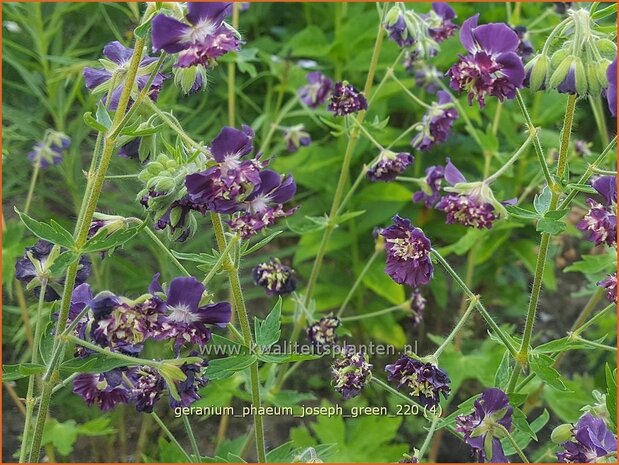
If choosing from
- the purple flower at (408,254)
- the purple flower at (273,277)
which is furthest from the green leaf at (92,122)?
the purple flower at (273,277)

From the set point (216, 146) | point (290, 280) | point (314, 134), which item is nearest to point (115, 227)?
point (216, 146)

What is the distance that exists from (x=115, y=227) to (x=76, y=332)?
205 mm

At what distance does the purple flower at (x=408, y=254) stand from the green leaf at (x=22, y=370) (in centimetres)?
54

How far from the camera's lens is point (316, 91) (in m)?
1.99

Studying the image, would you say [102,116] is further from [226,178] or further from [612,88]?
[612,88]

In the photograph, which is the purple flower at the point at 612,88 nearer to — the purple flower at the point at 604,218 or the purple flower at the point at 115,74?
the purple flower at the point at 604,218

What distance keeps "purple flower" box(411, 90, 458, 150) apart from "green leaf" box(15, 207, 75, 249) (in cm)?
98

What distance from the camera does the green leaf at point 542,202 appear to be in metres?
1.16

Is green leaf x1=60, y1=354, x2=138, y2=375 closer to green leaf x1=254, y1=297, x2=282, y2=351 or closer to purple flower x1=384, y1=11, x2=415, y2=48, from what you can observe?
green leaf x1=254, y1=297, x2=282, y2=351

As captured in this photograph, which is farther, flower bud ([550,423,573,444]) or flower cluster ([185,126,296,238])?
flower bud ([550,423,573,444])

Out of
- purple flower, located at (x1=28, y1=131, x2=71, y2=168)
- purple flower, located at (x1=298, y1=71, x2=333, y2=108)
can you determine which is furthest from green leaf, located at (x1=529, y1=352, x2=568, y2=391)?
purple flower, located at (x1=28, y1=131, x2=71, y2=168)

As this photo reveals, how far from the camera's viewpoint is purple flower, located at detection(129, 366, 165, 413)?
113 centimetres

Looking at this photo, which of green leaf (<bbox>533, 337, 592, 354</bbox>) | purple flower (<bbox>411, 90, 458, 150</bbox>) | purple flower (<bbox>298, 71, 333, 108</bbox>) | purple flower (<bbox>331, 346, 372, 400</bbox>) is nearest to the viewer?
green leaf (<bbox>533, 337, 592, 354</bbox>)

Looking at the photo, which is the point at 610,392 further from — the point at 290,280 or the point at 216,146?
the point at 290,280
